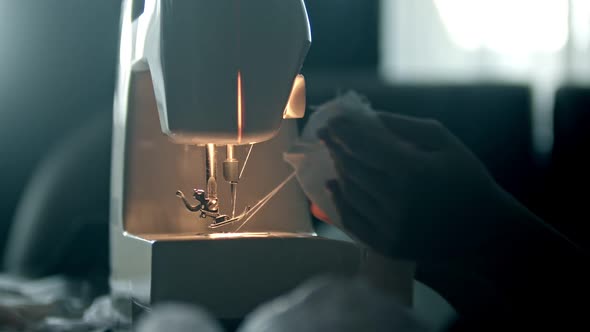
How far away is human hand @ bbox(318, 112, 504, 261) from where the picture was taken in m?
0.67

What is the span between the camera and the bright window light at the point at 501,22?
328 centimetres

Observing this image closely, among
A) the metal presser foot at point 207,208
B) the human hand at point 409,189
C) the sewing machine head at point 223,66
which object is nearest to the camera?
the human hand at point 409,189

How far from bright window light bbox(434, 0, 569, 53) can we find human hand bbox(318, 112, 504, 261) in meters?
2.73

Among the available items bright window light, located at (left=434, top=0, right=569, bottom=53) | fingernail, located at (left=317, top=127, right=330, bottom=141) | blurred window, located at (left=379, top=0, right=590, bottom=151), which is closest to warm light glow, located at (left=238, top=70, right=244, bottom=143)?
fingernail, located at (left=317, top=127, right=330, bottom=141)

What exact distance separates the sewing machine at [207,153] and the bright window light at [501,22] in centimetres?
257

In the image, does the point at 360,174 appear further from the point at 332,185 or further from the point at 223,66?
the point at 223,66

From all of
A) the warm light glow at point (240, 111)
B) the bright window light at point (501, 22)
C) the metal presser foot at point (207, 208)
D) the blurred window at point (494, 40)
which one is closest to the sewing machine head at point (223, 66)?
the warm light glow at point (240, 111)

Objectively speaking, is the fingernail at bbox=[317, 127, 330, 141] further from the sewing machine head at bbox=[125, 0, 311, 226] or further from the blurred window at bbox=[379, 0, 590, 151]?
the blurred window at bbox=[379, 0, 590, 151]

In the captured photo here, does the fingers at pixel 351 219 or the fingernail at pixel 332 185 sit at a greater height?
the fingernail at pixel 332 185

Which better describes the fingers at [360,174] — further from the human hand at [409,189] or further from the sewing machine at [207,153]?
the sewing machine at [207,153]

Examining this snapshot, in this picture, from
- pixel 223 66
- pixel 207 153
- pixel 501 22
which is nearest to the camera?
pixel 223 66

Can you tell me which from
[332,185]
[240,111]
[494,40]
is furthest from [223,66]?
[494,40]

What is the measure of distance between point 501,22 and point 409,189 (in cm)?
287

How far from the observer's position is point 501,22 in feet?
10.8
